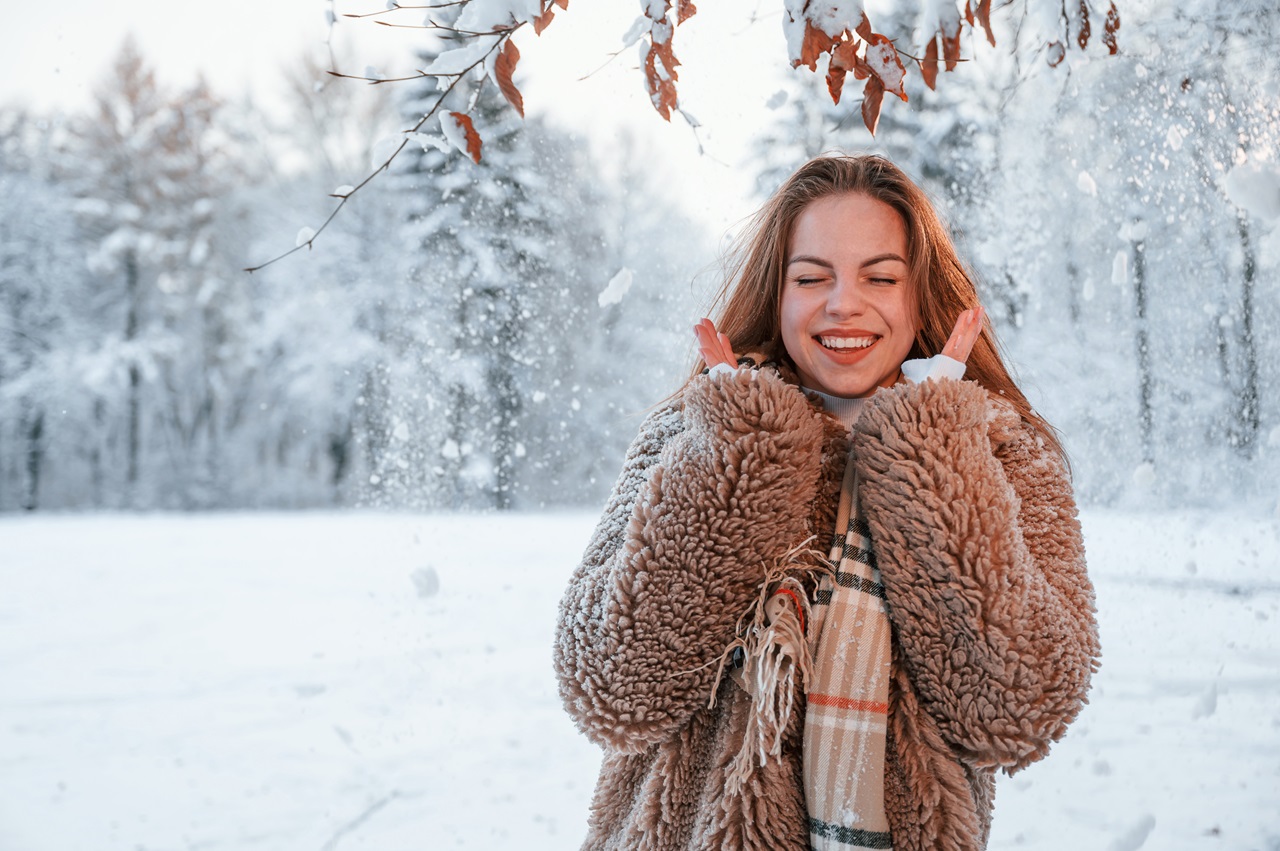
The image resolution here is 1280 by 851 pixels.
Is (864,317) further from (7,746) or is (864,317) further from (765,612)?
(7,746)

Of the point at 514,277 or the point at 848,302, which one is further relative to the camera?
the point at 514,277

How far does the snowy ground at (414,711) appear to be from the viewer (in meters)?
3.00

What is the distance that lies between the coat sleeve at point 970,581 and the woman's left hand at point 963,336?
0.36 ft

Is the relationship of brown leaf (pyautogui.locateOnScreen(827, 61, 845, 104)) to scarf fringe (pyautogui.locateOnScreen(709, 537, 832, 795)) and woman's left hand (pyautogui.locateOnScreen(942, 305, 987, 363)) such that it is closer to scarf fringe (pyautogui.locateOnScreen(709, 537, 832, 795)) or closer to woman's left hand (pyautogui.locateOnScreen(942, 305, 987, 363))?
woman's left hand (pyautogui.locateOnScreen(942, 305, 987, 363))

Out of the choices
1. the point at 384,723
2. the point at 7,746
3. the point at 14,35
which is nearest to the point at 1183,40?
the point at 384,723

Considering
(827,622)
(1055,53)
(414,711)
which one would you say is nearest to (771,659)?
(827,622)

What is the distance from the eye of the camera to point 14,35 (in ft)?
12.7

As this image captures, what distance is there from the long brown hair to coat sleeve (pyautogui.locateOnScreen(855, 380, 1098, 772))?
280 mm

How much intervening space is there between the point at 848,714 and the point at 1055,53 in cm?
145

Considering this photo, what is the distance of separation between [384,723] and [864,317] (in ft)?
11.3

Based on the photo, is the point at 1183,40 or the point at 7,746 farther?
the point at 1183,40

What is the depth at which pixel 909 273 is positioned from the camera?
4.85 feet

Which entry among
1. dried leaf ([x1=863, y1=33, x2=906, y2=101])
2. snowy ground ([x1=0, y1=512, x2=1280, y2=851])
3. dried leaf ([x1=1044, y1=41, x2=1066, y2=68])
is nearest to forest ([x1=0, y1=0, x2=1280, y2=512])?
dried leaf ([x1=1044, y1=41, x2=1066, y2=68])

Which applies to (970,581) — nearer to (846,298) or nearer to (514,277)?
(846,298)
